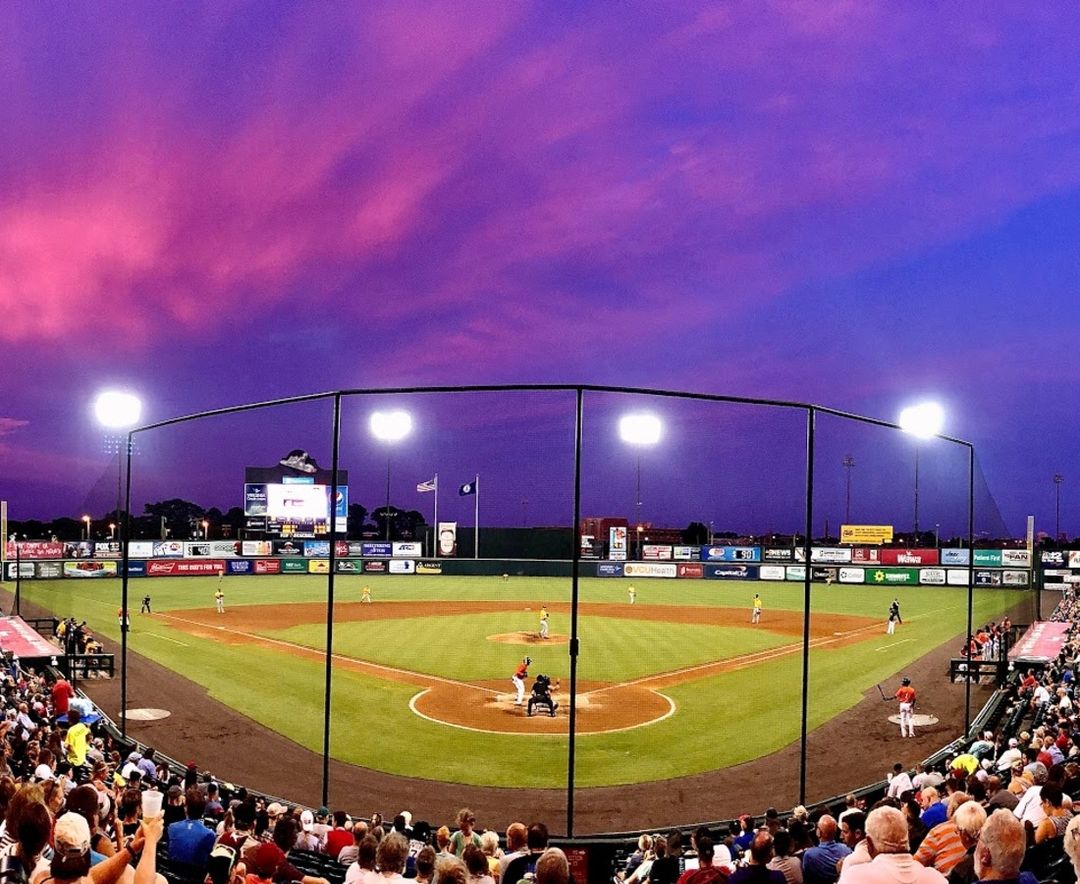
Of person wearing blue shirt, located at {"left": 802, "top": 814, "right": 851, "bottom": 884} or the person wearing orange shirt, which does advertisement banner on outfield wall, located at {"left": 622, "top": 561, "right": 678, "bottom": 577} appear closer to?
the person wearing orange shirt

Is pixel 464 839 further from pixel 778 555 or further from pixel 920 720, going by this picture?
pixel 778 555

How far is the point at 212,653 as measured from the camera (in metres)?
29.0

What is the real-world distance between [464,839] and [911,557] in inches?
2398

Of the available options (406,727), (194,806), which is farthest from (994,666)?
(194,806)

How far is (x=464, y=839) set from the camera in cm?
760

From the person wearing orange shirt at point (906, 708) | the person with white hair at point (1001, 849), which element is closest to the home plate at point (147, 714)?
the person wearing orange shirt at point (906, 708)

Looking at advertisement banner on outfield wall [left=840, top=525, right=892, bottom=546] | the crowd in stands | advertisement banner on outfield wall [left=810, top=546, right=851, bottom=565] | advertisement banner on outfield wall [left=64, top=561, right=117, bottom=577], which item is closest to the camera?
the crowd in stands

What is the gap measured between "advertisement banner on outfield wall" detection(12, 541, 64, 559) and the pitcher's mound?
3566cm

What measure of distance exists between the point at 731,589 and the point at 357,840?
52795mm

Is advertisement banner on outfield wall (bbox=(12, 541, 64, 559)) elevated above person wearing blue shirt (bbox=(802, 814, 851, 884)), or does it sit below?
below

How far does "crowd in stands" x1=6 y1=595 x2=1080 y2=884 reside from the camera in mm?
4090

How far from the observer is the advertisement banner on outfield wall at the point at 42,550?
52.8 m

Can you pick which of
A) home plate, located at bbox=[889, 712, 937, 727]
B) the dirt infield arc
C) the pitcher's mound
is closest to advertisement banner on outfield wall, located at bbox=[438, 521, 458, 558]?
the dirt infield arc

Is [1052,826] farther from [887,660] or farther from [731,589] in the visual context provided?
[731,589]
